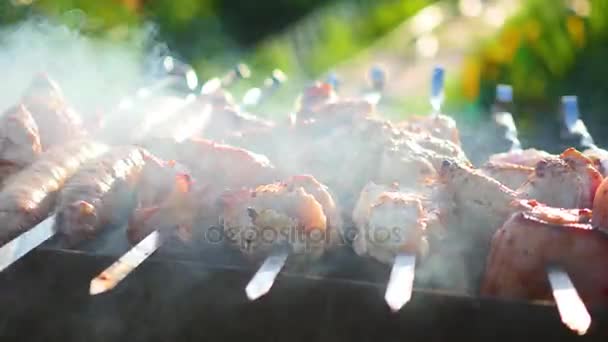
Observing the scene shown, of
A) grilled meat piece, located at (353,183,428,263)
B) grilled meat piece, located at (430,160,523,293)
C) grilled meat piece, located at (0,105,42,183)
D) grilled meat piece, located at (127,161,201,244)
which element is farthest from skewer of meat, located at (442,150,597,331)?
grilled meat piece, located at (0,105,42,183)

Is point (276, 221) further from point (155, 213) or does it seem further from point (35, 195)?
point (35, 195)

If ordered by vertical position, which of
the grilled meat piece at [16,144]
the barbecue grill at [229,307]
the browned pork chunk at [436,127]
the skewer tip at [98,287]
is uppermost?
the grilled meat piece at [16,144]

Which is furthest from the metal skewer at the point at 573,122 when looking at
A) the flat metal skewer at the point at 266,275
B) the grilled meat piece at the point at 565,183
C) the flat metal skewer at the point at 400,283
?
the flat metal skewer at the point at 266,275

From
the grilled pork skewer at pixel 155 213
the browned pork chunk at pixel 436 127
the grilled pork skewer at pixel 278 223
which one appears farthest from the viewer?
the browned pork chunk at pixel 436 127

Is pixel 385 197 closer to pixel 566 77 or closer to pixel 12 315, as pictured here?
pixel 12 315

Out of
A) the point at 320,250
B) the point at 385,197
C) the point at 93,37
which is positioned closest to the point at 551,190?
the point at 385,197

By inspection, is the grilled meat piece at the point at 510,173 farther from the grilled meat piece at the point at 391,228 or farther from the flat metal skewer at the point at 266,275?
the flat metal skewer at the point at 266,275
